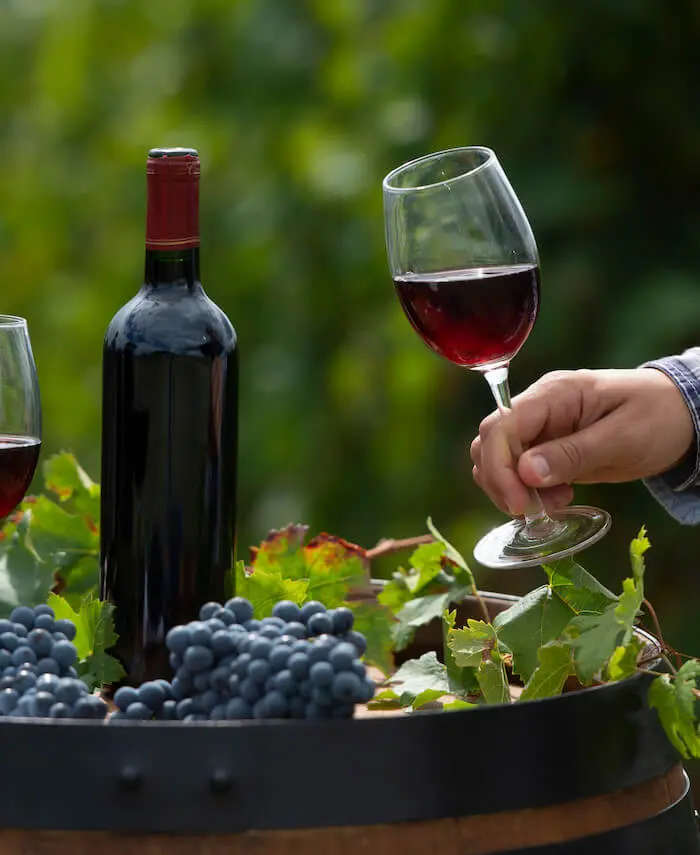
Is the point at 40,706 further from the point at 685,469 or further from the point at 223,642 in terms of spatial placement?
the point at 685,469

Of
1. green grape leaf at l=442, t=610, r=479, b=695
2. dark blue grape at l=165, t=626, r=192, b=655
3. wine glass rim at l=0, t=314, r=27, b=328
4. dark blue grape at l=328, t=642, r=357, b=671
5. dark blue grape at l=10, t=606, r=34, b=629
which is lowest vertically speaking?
green grape leaf at l=442, t=610, r=479, b=695

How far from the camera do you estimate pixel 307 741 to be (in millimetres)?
994

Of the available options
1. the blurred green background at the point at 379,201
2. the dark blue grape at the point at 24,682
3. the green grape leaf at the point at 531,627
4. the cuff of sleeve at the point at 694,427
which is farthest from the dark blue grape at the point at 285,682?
the blurred green background at the point at 379,201

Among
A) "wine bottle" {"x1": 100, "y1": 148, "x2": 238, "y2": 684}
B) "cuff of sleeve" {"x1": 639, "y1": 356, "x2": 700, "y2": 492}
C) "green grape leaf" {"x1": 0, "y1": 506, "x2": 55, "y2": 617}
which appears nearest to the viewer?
"wine bottle" {"x1": 100, "y1": 148, "x2": 238, "y2": 684}

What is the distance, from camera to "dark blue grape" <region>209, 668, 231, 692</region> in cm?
108

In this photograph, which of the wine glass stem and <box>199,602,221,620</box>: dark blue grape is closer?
<box>199,602,221,620</box>: dark blue grape

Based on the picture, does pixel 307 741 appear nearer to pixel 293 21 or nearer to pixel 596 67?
pixel 596 67

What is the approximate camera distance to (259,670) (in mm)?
1051

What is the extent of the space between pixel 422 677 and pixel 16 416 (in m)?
0.49

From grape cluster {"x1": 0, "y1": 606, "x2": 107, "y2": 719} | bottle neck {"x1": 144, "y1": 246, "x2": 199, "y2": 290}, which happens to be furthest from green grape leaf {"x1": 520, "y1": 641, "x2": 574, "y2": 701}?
bottle neck {"x1": 144, "y1": 246, "x2": 199, "y2": 290}

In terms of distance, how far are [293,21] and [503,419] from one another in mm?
1223

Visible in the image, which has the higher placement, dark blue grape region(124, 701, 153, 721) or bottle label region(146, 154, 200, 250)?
bottle label region(146, 154, 200, 250)

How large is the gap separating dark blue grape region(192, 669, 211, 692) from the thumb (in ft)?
1.56

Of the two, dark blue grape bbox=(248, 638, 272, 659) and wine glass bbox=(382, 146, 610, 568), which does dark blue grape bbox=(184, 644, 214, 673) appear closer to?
dark blue grape bbox=(248, 638, 272, 659)
